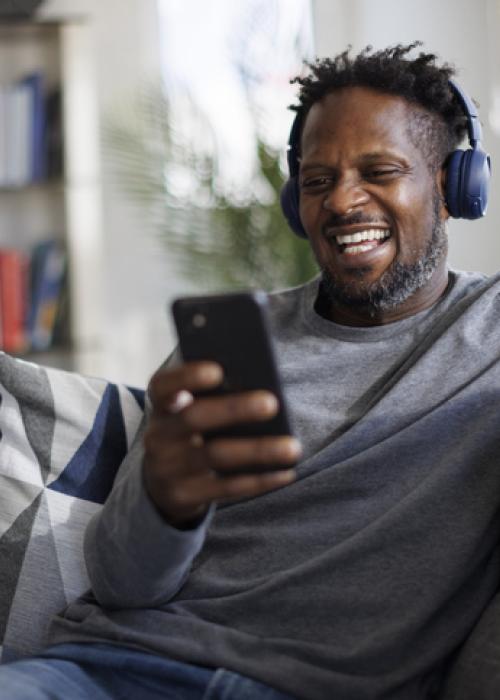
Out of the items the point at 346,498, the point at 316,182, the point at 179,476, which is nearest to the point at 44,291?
→ the point at 316,182

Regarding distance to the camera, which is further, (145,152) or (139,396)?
(145,152)

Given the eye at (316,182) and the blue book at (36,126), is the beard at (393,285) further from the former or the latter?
the blue book at (36,126)

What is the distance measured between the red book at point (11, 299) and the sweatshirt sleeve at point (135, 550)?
Result: 7.03ft

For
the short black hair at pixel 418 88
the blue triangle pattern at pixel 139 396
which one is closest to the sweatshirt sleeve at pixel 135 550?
the blue triangle pattern at pixel 139 396

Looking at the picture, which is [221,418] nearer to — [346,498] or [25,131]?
[346,498]

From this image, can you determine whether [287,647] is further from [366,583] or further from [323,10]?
[323,10]

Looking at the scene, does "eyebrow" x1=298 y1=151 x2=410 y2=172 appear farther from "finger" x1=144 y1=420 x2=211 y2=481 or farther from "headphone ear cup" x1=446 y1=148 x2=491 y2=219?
"finger" x1=144 y1=420 x2=211 y2=481

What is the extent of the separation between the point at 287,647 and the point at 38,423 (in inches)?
20.8

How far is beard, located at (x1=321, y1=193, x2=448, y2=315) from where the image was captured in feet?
4.63

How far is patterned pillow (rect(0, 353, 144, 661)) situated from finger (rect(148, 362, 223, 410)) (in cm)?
55

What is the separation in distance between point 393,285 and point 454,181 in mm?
177

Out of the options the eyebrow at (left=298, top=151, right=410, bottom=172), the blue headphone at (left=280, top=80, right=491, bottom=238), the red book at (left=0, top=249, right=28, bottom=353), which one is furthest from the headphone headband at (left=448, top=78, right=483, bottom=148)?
the red book at (left=0, top=249, right=28, bottom=353)

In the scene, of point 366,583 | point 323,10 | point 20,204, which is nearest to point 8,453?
point 366,583

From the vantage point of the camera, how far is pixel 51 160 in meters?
3.32
